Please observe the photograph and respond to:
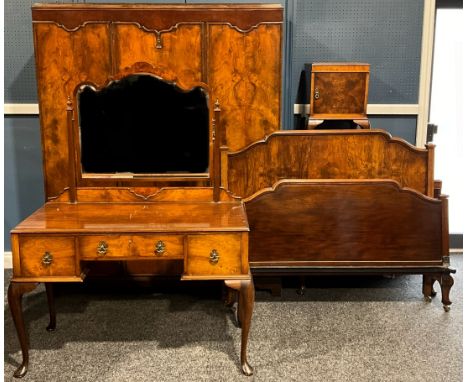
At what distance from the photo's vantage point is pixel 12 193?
431 centimetres

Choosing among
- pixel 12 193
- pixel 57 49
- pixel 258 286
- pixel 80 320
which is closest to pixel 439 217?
pixel 258 286

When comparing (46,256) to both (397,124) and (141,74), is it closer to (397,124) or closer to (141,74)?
(141,74)

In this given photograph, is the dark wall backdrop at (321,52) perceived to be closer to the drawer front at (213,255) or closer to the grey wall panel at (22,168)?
the grey wall panel at (22,168)

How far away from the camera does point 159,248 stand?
2.63 metres

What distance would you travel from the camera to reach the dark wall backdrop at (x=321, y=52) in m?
4.09

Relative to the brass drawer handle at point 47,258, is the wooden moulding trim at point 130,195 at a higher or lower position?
higher

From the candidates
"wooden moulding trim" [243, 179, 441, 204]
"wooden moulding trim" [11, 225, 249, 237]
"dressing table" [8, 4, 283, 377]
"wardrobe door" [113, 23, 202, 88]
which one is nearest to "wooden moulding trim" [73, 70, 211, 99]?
"dressing table" [8, 4, 283, 377]

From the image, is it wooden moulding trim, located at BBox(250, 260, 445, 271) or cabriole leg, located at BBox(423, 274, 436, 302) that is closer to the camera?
wooden moulding trim, located at BBox(250, 260, 445, 271)

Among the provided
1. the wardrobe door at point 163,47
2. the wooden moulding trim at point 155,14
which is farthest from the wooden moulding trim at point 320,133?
the wooden moulding trim at point 155,14

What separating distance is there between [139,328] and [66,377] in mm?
621

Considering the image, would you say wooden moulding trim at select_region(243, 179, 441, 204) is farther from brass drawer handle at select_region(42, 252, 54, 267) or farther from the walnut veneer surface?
brass drawer handle at select_region(42, 252, 54, 267)

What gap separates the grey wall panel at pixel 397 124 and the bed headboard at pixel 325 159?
33.5 inches

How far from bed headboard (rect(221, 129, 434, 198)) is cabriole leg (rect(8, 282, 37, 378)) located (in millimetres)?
1394

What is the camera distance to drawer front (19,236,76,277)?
8.52 ft
